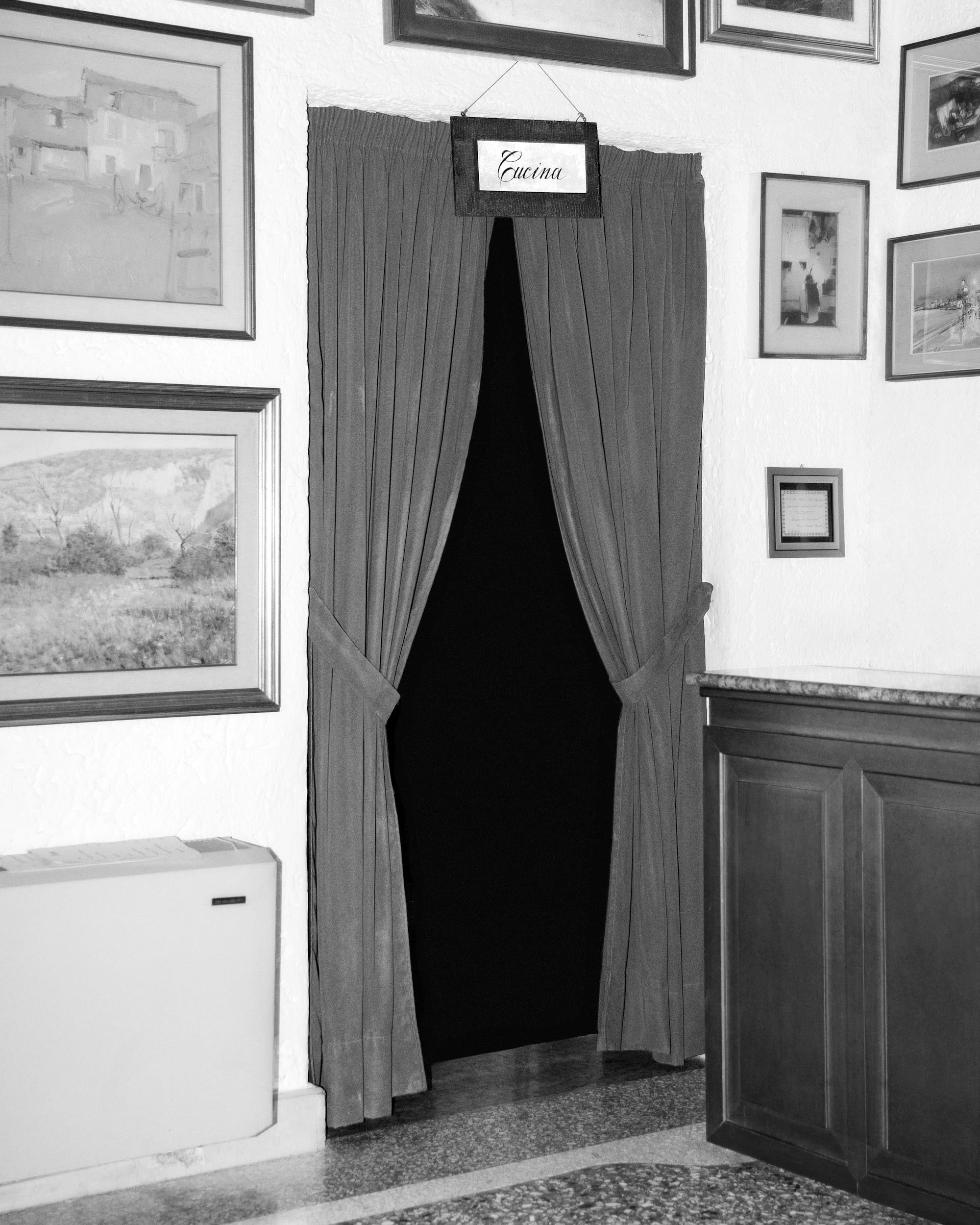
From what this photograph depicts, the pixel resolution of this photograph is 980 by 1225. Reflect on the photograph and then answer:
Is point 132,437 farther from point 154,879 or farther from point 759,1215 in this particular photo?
point 759,1215

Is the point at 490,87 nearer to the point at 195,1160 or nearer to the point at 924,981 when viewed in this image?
the point at 924,981

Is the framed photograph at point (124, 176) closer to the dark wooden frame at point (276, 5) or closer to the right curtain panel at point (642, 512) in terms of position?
the dark wooden frame at point (276, 5)

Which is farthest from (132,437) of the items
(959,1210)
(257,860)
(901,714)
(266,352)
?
(959,1210)

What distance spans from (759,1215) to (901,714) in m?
1.03

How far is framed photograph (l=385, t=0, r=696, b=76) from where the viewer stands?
324cm

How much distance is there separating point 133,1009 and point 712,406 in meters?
2.07

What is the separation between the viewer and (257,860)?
285 centimetres

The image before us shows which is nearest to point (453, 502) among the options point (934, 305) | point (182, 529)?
point (182, 529)

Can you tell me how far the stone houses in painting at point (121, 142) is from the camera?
9.43 feet

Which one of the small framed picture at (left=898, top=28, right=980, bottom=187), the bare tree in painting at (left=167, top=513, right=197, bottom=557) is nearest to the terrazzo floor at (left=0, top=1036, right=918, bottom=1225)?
the bare tree in painting at (left=167, top=513, right=197, bottom=557)

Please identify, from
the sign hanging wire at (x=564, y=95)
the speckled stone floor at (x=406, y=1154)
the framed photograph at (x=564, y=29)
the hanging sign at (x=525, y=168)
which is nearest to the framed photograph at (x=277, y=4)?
the framed photograph at (x=564, y=29)

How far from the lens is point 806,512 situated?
380 centimetres

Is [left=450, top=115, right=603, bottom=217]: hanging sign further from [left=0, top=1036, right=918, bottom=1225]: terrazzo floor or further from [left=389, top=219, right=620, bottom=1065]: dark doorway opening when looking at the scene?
[left=0, top=1036, right=918, bottom=1225]: terrazzo floor

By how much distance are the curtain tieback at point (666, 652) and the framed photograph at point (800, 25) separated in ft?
4.59
